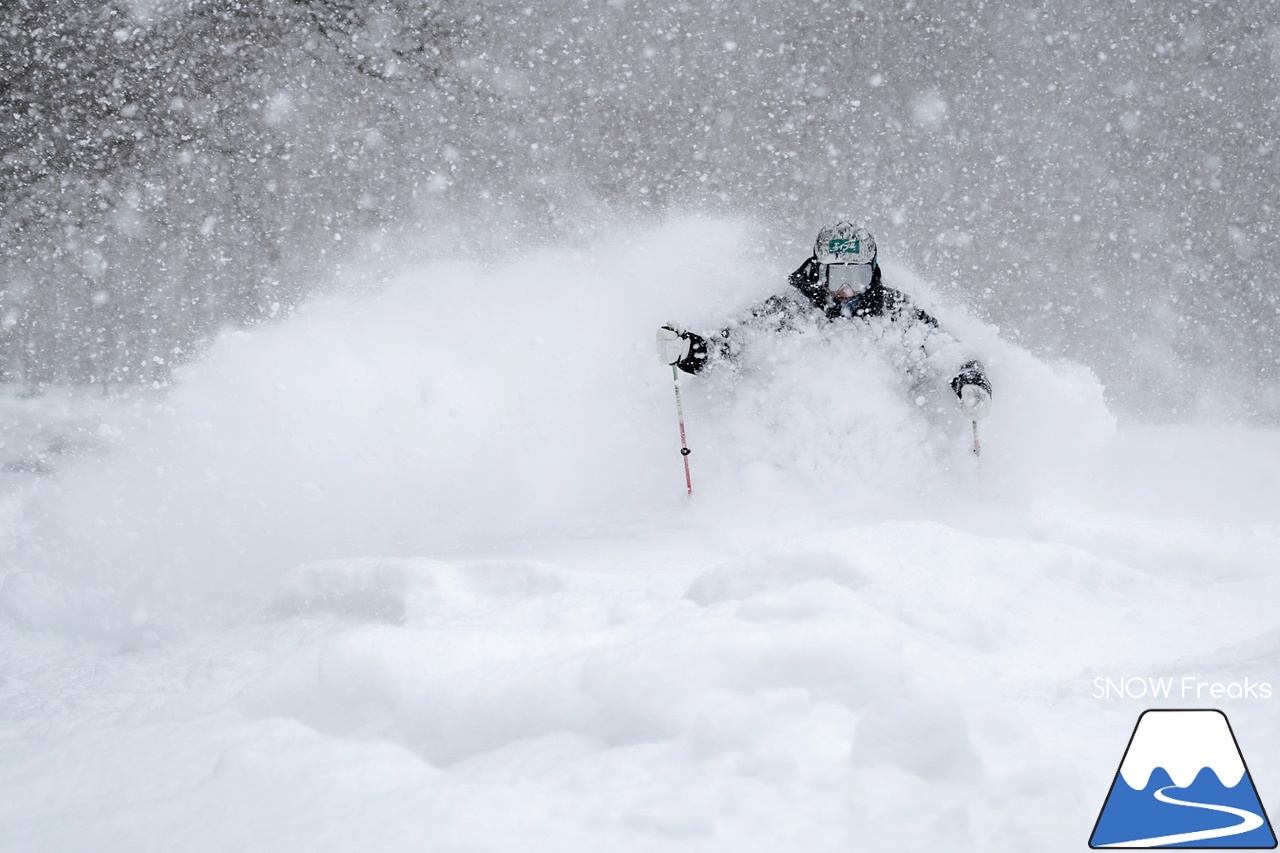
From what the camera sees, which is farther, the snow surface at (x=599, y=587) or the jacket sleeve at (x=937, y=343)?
the jacket sleeve at (x=937, y=343)

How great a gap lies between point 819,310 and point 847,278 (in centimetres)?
31

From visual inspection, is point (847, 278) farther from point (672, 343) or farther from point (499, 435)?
point (499, 435)

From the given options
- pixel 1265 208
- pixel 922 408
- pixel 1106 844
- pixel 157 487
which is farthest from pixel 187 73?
pixel 1265 208

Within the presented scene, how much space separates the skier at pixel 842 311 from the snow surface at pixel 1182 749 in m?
2.18

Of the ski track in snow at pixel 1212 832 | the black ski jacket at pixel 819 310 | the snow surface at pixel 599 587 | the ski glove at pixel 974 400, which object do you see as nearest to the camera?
the ski track in snow at pixel 1212 832

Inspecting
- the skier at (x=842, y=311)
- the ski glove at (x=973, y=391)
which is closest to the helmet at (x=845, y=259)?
the skier at (x=842, y=311)

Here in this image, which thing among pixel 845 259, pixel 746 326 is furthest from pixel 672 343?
pixel 845 259

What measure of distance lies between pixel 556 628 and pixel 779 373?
2.26 metres

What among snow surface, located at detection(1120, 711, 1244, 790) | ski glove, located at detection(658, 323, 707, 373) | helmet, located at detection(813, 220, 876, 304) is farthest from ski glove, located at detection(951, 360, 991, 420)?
snow surface, located at detection(1120, 711, 1244, 790)

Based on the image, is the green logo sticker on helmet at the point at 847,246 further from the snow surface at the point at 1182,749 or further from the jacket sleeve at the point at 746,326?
the snow surface at the point at 1182,749

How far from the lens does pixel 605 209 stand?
5.06 m

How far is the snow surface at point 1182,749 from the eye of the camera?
4.14 feet

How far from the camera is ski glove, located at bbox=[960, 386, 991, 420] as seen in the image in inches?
135

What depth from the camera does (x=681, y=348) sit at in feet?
11.7
